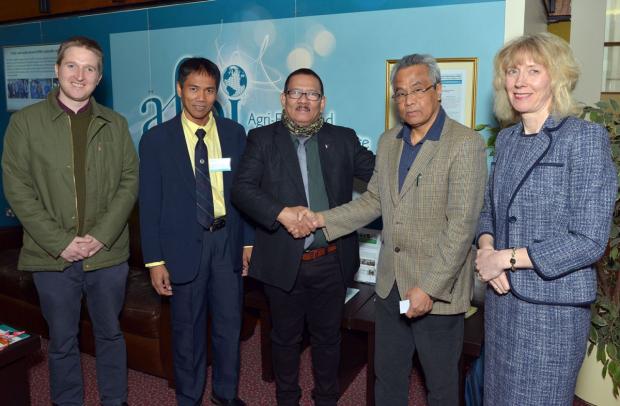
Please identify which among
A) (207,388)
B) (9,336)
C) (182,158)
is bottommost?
(207,388)

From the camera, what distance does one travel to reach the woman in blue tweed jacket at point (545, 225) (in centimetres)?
153

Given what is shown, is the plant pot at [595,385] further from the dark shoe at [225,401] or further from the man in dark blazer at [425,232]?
the dark shoe at [225,401]

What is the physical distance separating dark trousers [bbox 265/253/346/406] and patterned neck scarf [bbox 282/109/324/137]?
1.89ft

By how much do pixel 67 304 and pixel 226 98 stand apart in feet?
5.94

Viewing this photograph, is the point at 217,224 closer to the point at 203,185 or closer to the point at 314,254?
the point at 203,185

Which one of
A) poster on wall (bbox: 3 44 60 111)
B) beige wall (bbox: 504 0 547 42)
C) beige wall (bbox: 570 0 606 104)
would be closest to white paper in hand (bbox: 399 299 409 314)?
beige wall (bbox: 504 0 547 42)

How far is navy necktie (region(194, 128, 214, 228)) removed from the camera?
8.10 feet

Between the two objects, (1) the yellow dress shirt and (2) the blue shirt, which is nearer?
(2) the blue shirt

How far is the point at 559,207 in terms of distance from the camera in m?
1.57

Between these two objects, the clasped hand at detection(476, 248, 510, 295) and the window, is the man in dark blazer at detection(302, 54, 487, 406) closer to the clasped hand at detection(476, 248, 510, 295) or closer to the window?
the clasped hand at detection(476, 248, 510, 295)

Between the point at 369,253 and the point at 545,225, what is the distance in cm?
176

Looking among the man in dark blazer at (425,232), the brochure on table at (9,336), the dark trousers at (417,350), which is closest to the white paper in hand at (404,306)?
the man in dark blazer at (425,232)

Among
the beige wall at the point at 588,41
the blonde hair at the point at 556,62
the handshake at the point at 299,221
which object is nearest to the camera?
the blonde hair at the point at 556,62

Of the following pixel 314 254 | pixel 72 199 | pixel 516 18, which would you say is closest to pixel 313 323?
pixel 314 254
